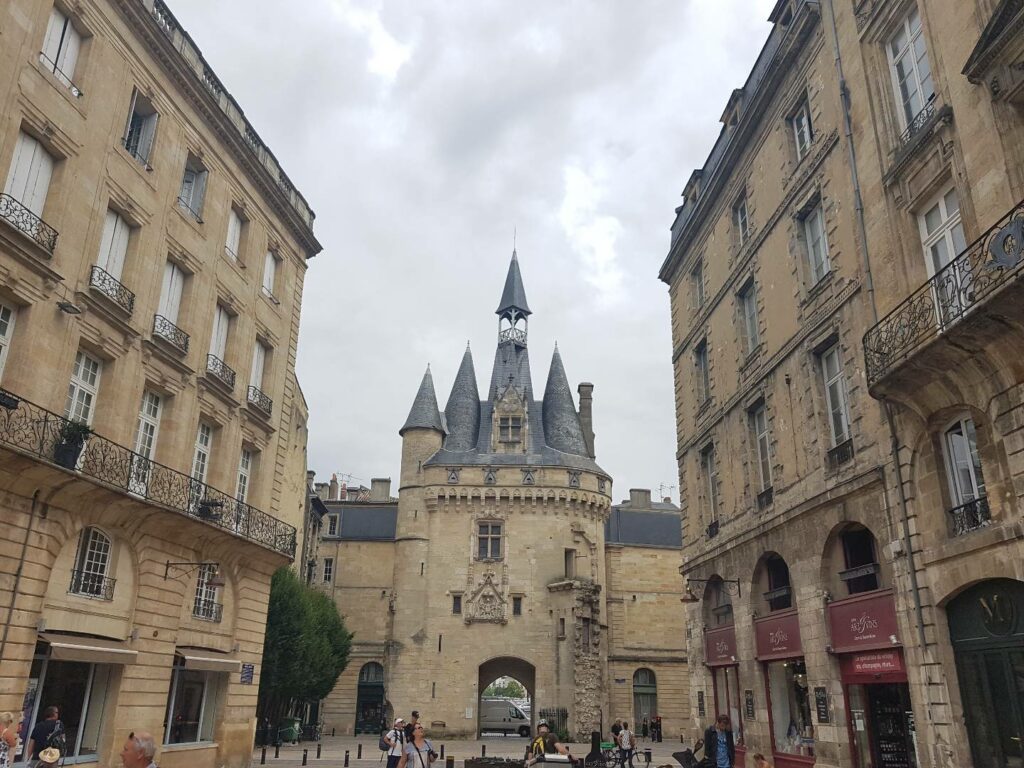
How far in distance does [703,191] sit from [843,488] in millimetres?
10333

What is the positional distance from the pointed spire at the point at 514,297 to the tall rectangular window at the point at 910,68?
37.0m

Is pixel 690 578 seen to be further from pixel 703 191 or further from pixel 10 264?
pixel 10 264

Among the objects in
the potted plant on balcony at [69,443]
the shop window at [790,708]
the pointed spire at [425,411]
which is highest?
the pointed spire at [425,411]

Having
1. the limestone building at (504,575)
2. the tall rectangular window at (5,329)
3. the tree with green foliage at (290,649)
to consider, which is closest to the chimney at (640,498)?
the limestone building at (504,575)

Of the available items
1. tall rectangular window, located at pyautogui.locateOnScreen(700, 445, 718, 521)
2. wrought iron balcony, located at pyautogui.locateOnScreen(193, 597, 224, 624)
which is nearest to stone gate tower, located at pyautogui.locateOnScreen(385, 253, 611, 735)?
tall rectangular window, located at pyautogui.locateOnScreen(700, 445, 718, 521)

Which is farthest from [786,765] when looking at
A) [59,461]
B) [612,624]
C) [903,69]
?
[612,624]

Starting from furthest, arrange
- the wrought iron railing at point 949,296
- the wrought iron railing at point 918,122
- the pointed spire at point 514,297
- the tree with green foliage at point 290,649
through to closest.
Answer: the pointed spire at point 514,297
the tree with green foliage at point 290,649
the wrought iron railing at point 918,122
the wrought iron railing at point 949,296

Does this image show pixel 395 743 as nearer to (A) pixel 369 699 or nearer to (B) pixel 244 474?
(B) pixel 244 474

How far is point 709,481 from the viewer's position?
778 inches

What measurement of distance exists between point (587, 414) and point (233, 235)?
31806mm

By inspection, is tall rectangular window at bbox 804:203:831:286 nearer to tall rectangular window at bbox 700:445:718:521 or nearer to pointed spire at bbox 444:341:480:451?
tall rectangular window at bbox 700:445:718:521

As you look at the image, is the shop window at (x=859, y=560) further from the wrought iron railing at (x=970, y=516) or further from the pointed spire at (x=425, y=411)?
the pointed spire at (x=425, y=411)

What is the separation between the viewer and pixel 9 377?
11602 millimetres

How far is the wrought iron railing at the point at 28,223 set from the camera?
11.6 m
